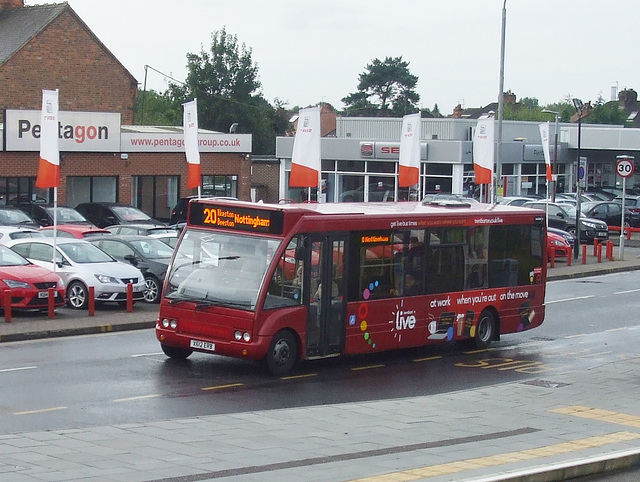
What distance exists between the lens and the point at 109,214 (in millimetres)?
39438

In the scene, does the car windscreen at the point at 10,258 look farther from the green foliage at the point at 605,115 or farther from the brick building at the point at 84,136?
the green foliage at the point at 605,115

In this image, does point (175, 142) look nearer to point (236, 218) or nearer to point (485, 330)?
point (485, 330)

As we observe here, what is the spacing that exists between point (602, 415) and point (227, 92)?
84086 millimetres

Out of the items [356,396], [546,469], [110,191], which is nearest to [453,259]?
[356,396]

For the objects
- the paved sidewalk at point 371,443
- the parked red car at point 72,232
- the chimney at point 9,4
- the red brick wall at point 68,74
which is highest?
the chimney at point 9,4

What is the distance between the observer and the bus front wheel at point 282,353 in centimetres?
1536

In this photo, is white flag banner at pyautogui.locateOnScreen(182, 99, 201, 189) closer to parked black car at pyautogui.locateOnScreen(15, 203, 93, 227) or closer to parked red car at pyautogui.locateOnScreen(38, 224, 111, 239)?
parked red car at pyautogui.locateOnScreen(38, 224, 111, 239)

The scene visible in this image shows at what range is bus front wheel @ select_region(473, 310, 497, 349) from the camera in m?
19.4

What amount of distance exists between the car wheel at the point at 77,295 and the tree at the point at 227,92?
229 ft

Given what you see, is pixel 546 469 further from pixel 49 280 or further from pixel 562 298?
pixel 562 298

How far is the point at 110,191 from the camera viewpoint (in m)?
45.4

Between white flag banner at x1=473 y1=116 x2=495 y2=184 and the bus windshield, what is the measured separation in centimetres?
2118

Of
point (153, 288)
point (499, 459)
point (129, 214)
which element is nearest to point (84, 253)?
point (153, 288)

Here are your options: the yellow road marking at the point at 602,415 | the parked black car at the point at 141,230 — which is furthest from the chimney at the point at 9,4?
the yellow road marking at the point at 602,415
